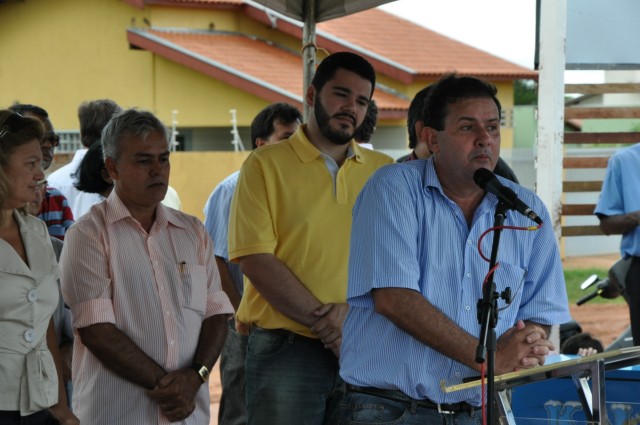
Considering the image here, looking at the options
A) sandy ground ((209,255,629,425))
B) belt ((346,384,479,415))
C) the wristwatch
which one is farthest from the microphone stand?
sandy ground ((209,255,629,425))

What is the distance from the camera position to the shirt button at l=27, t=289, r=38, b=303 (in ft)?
12.0

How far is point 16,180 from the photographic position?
3732 millimetres

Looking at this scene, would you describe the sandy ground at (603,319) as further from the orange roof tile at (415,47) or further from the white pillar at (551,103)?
the white pillar at (551,103)

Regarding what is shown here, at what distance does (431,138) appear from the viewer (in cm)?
363

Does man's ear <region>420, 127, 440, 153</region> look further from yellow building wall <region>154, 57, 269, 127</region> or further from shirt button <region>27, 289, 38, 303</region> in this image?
yellow building wall <region>154, 57, 269, 127</region>

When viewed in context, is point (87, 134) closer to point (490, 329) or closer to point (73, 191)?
point (73, 191)

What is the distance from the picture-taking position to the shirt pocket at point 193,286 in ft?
13.5

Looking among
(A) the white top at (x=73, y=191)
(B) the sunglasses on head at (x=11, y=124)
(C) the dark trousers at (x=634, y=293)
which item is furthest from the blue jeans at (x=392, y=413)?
(C) the dark trousers at (x=634, y=293)

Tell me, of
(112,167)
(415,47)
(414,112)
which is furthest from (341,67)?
(415,47)

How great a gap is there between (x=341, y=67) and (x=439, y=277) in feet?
5.07

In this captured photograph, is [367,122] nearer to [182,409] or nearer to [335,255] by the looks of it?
[335,255]

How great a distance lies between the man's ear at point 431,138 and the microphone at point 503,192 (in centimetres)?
35

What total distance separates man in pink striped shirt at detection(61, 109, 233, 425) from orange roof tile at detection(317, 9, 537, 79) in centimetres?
1884

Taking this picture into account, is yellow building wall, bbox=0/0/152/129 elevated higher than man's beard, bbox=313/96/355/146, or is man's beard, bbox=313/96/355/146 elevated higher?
yellow building wall, bbox=0/0/152/129
